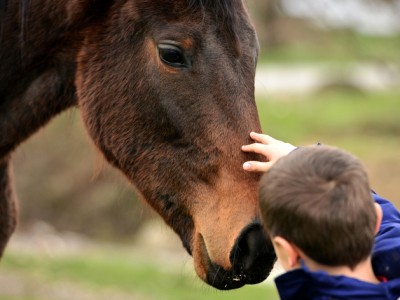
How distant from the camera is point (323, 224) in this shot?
2625 mm

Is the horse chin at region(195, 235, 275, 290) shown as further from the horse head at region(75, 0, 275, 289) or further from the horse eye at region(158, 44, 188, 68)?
the horse eye at region(158, 44, 188, 68)

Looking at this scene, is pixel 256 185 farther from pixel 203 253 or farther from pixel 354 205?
pixel 354 205

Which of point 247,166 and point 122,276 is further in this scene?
point 122,276

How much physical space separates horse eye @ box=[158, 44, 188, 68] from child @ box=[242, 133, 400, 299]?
45.1 inches

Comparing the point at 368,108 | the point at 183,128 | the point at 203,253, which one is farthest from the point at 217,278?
→ the point at 368,108

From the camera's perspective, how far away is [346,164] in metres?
2.73

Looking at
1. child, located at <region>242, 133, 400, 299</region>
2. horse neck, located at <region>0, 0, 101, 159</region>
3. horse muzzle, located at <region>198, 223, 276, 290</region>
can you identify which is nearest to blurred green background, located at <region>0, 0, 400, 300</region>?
horse neck, located at <region>0, 0, 101, 159</region>

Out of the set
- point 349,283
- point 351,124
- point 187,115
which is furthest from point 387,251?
point 351,124

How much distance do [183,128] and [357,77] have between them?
2134 centimetres

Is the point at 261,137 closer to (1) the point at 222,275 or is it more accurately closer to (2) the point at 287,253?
(1) the point at 222,275

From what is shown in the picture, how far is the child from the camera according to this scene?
263 cm

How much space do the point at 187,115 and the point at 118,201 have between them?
8.21m

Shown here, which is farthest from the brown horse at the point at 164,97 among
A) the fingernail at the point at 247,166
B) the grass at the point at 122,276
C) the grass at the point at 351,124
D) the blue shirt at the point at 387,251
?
the grass at the point at 351,124

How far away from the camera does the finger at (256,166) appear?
3379 mm
